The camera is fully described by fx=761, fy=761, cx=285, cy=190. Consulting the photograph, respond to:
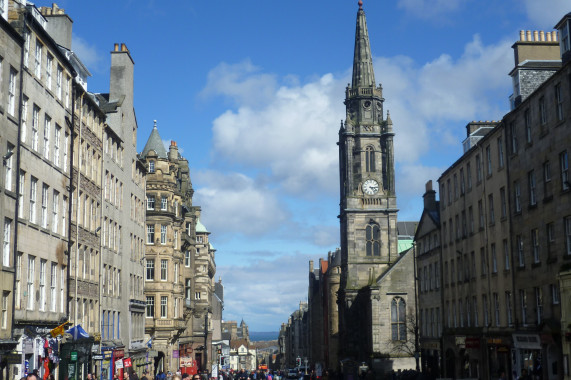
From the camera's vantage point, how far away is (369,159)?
305ft

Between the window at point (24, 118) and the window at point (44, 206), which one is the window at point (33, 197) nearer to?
the window at point (44, 206)

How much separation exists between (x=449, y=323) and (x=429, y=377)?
4380 millimetres

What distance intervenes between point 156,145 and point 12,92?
38.3 meters

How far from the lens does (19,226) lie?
28.8 meters

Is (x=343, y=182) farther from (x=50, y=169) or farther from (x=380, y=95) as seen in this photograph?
(x=50, y=169)

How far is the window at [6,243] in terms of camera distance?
2670 centimetres

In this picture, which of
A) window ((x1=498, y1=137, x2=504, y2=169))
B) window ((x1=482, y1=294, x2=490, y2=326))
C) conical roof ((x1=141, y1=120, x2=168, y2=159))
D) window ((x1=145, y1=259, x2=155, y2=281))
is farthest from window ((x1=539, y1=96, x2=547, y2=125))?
conical roof ((x1=141, y1=120, x2=168, y2=159))

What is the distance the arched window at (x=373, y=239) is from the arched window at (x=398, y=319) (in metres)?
7.13

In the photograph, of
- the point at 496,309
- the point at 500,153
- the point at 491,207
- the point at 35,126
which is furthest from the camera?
the point at 491,207

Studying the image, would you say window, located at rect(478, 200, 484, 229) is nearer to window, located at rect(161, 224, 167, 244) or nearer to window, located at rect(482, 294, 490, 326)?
window, located at rect(482, 294, 490, 326)

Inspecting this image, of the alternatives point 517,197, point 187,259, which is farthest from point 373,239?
point 517,197

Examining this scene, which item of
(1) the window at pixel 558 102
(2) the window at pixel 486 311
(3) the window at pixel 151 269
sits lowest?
(2) the window at pixel 486 311

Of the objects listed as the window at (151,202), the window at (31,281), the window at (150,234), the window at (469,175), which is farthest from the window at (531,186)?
the window at (151,202)

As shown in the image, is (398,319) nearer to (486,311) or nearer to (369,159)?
(369,159)
